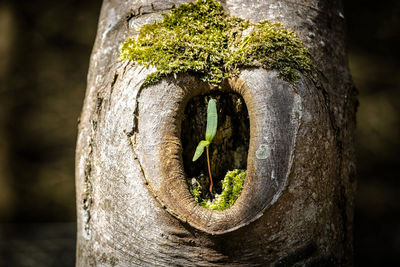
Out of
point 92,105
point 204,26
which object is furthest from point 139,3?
point 92,105

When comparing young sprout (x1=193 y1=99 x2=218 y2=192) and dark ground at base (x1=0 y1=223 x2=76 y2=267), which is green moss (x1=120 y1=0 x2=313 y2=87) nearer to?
young sprout (x1=193 y1=99 x2=218 y2=192)

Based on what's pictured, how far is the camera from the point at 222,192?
1.11m

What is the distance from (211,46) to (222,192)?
475 mm

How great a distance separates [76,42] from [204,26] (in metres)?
3.21

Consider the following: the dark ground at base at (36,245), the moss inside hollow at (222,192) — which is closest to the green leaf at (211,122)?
the moss inside hollow at (222,192)

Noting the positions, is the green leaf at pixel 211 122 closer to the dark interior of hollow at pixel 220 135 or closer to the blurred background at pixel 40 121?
the dark interior of hollow at pixel 220 135

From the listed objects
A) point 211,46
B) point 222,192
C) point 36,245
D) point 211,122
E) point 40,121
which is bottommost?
point 36,245

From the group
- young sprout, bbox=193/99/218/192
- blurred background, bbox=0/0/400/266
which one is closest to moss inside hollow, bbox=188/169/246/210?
young sprout, bbox=193/99/218/192

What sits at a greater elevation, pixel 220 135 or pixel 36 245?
pixel 220 135

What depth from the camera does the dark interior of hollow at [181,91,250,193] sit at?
112 cm

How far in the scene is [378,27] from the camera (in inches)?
132

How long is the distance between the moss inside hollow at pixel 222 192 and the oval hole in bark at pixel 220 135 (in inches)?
0.8

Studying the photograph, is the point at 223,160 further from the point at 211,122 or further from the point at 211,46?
the point at 211,46

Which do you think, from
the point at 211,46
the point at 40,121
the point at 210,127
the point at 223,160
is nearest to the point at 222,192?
the point at 223,160
